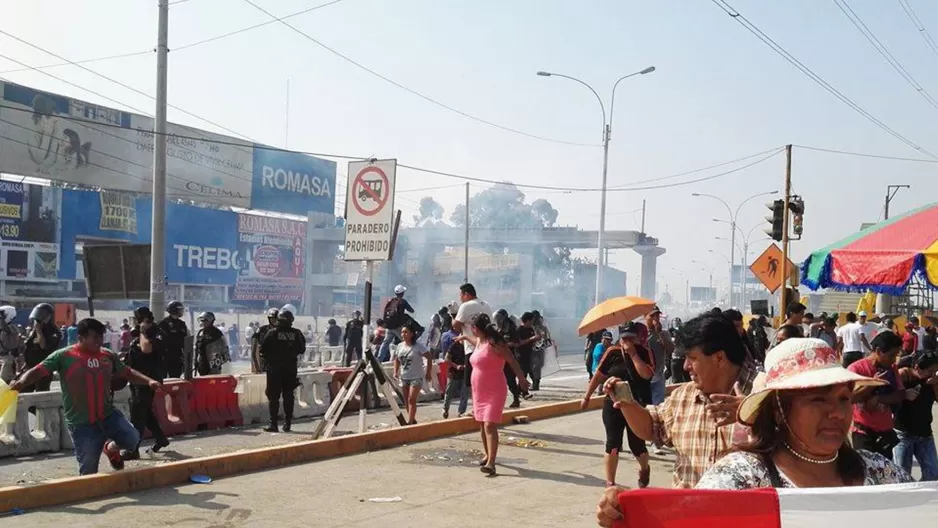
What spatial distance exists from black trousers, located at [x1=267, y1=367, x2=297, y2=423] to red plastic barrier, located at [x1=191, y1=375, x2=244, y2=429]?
0.77 m

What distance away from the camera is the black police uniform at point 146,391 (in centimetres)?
1067

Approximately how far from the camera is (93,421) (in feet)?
26.0

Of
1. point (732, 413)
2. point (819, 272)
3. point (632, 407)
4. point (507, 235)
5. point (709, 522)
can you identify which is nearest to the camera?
point (709, 522)

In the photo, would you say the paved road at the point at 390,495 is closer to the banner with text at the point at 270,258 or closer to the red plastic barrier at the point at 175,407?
the red plastic barrier at the point at 175,407

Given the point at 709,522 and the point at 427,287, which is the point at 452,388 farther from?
the point at 427,287

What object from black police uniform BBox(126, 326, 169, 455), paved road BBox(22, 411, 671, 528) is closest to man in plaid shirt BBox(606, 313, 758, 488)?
paved road BBox(22, 411, 671, 528)

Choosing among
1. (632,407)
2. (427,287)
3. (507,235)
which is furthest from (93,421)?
(507,235)

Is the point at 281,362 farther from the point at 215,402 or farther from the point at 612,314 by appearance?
the point at 612,314

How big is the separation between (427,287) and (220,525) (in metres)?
57.3

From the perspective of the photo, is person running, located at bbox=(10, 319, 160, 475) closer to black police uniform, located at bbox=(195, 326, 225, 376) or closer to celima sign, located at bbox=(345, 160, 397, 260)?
celima sign, located at bbox=(345, 160, 397, 260)

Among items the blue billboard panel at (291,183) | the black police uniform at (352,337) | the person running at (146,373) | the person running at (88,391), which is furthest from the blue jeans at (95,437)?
the blue billboard panel at (291,183)

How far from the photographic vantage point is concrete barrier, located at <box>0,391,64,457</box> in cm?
1049

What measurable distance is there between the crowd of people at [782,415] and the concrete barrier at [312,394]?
27.1 ft

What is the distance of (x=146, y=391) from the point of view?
10.7 metres
